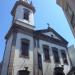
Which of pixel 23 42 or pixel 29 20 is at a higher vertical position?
pixel 29 20

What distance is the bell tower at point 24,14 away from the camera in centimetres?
1879

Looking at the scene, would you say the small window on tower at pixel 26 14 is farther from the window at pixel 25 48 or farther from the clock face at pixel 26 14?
the window at pixel 25 48

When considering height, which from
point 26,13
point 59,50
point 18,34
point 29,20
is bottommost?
point 59,50

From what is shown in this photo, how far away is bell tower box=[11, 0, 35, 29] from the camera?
18.8 m

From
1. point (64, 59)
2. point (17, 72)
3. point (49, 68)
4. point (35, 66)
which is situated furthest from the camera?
point (64, 59)

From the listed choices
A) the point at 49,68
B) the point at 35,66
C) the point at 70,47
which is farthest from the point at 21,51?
the point at 70,47

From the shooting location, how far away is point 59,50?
19328mm

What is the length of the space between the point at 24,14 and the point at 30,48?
20.2 ft

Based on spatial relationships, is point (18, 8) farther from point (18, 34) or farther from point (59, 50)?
point (59, 50)

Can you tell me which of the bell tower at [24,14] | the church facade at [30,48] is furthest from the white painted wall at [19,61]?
the bell tower at [24,14]

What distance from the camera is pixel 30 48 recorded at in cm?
1652

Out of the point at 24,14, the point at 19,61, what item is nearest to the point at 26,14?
the point at 24,14

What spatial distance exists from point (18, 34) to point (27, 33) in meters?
1.37

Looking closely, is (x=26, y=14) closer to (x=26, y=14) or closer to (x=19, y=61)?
(x=26, y=14)
